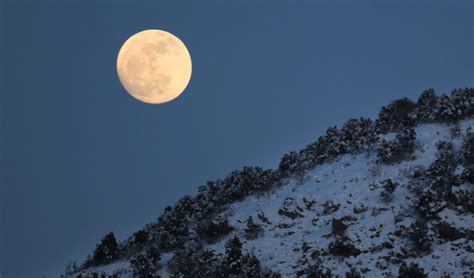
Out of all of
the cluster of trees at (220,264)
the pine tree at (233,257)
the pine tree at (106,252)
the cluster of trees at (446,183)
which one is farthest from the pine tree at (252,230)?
the cluster of trees at (446,183)

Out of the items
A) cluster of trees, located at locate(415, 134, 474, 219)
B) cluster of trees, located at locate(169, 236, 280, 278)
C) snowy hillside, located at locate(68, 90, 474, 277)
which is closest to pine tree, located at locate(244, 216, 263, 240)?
snowy hillside, located at locate(68, 90, 474, 277)

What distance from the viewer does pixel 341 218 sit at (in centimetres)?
3042

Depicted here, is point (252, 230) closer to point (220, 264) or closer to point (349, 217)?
point (220, 264)

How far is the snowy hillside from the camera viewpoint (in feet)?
86.8

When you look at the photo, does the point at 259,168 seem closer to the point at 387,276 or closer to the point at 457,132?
the point at 457,132

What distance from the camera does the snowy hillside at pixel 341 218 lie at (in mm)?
26469

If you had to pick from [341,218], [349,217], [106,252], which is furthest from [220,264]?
[106,252]

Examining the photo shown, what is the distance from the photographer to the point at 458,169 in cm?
3206

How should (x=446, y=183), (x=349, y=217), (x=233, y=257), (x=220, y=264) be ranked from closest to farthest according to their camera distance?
(x=233, y=257) < (x=220, y=264) < (x=349, y=217) < (x=446, y=183)

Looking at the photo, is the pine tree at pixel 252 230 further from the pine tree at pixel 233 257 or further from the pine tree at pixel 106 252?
the pine tree at pixel 106 252

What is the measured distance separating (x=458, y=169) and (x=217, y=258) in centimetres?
1541

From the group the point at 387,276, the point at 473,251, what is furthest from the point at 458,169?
the point at 387,276

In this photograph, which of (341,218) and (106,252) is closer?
(341,218)

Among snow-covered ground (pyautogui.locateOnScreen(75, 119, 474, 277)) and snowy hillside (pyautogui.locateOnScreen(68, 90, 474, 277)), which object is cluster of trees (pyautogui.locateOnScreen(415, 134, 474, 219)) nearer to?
snowy hillside (pyautogui.locateOnScreen(68, 90, 474, 277))
